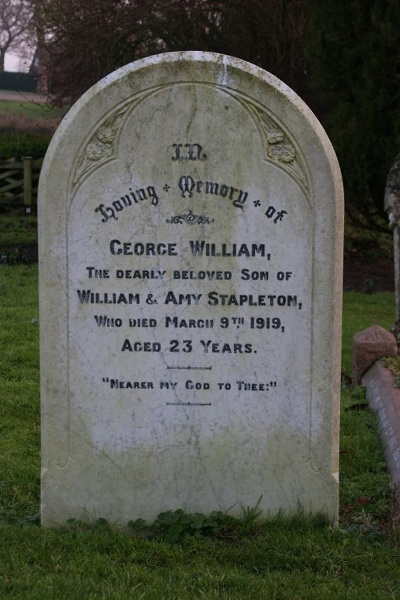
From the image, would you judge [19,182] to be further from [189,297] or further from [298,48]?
[189,297]

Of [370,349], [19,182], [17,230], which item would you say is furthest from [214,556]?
[19,182]

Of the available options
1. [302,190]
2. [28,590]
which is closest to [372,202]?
[302,190]

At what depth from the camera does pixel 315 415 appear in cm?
439

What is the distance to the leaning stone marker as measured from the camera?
4.29 metres

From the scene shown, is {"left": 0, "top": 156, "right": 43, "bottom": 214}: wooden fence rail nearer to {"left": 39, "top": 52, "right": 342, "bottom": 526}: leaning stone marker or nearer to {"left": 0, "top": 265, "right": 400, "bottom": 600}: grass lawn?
{"left": 0, "top": 265, "right": 400, "bottom": 600}: grass lawn

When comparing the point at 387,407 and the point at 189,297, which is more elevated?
the point at 189,297

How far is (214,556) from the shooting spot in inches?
163

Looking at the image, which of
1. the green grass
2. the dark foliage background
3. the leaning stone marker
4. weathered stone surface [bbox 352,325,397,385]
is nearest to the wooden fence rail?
the green grass

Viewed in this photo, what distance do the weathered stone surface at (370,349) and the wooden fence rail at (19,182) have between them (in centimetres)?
1180

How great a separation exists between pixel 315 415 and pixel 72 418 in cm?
118

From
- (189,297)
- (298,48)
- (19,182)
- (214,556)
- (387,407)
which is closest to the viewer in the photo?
(214,556)

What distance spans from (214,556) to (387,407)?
2.44m

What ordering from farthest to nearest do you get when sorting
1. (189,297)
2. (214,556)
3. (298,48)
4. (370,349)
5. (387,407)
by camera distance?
(298,48)
(370,349)
(387,407)
(189,297)
(214,556)

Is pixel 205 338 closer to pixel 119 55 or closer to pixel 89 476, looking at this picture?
pixel 89 476
